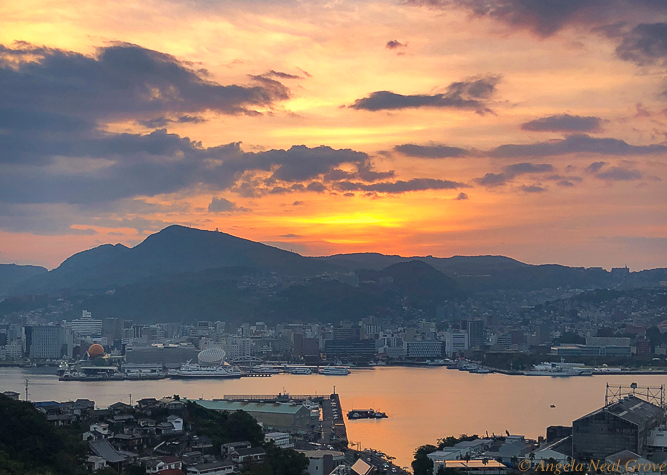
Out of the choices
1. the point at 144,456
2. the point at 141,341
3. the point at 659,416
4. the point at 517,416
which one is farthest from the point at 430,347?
the point at 144,456

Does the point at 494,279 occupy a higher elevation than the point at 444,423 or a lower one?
higher

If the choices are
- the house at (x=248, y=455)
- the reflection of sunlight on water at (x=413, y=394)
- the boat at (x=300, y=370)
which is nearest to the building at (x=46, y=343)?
the reflection of sunlight on water at (x=413, y=394)

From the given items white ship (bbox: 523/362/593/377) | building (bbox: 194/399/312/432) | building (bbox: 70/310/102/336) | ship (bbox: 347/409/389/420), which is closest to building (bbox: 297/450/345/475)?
building (bbox: 194/399/312/432)

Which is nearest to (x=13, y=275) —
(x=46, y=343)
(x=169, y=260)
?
(x=169, y=260)

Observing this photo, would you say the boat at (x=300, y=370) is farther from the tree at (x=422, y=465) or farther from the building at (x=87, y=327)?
the tree at (x=422, y=465)

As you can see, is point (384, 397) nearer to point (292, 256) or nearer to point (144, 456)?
point (144, 456)

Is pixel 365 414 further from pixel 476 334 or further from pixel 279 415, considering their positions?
pixel 476 334
